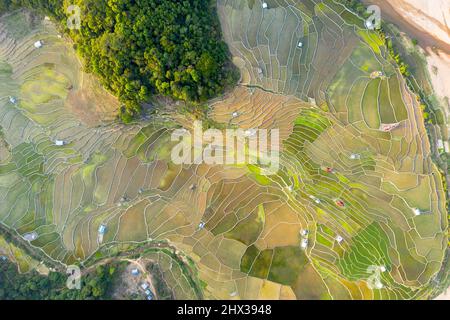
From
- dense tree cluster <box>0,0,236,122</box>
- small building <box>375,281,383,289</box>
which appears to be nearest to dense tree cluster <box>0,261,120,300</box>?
dense tree cluster <box>0,0,236,122</box>

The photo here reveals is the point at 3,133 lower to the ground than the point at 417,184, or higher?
lower

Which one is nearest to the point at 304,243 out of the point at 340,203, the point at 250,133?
the point at 340,203

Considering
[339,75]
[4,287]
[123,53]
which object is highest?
[339,75]

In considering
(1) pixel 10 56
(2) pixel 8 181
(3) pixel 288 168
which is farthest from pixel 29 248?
(3) pixel 288 168

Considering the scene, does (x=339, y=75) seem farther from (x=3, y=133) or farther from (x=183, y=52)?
(x=3, y=133)

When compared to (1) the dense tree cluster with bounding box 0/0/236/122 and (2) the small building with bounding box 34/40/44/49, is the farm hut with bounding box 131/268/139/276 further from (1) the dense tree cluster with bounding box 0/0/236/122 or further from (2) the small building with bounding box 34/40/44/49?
(2) the small building with bounding box 34/40/44/49

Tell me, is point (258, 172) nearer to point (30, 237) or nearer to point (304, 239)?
point (304, 239)
